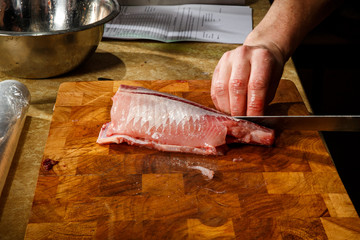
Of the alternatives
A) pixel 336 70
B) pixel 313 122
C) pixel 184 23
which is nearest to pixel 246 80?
pixel 313 122

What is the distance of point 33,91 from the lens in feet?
6.79

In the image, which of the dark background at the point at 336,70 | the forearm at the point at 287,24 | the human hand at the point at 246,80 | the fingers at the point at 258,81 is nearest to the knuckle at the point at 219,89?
the human hand at the point at 246,80

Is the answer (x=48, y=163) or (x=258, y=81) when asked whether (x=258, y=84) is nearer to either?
(x=258, y=81)

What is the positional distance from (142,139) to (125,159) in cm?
14

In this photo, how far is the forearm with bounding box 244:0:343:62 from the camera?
1919mm

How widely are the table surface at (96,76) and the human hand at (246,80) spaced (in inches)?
21.3

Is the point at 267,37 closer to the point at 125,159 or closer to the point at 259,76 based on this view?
the point at 259,76

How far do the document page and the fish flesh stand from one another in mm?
1037

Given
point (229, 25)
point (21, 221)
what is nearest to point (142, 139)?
point (21, 221)

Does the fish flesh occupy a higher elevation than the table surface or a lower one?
higher

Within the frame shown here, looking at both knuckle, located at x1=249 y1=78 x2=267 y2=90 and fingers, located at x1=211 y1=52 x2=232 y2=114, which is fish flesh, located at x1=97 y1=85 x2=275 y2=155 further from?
knuckle, located at x1=249 y1=78 x2=267 y2=90

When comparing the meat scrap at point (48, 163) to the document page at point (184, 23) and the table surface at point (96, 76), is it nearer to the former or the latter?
the table surface at point (96, 76)

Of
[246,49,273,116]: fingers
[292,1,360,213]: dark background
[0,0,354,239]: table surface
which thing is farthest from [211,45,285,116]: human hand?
[292,1,360,213]: dark background

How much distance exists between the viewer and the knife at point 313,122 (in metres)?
1.56
